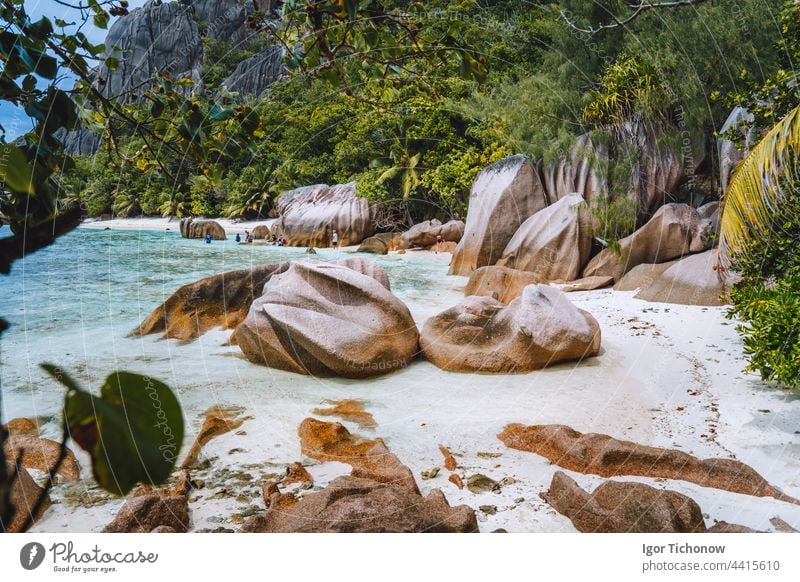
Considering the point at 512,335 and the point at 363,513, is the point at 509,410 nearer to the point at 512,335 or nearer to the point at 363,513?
the point at 512,335

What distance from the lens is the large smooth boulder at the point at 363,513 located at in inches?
33.5

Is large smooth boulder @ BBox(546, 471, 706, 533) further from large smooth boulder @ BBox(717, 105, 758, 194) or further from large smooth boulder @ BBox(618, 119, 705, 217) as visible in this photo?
large smooth boulder @ BBox(717, 105, 758, 194)

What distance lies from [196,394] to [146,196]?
451 mm

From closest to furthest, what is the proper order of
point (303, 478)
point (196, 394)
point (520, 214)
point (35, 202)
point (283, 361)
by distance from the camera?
point (35, 202) < point (303, 478) < point (196, 394) < point (283, 361) < point (520, 214)

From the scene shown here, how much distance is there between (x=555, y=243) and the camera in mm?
1349

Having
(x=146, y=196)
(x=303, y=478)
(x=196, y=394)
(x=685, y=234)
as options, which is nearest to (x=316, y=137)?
(x=146, y=196)

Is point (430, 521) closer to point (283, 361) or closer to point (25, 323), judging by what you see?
point (283, 361)

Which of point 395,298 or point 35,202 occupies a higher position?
point 35,202

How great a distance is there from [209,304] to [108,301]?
24 centimetres

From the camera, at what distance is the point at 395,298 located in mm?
1297

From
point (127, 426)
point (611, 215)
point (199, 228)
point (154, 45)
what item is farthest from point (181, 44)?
point (611, 215)

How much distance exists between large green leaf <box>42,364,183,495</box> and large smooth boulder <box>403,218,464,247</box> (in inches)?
45.0

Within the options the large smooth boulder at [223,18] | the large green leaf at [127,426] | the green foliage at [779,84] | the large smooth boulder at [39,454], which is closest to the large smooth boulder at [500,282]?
the green foliage at [779,84]
